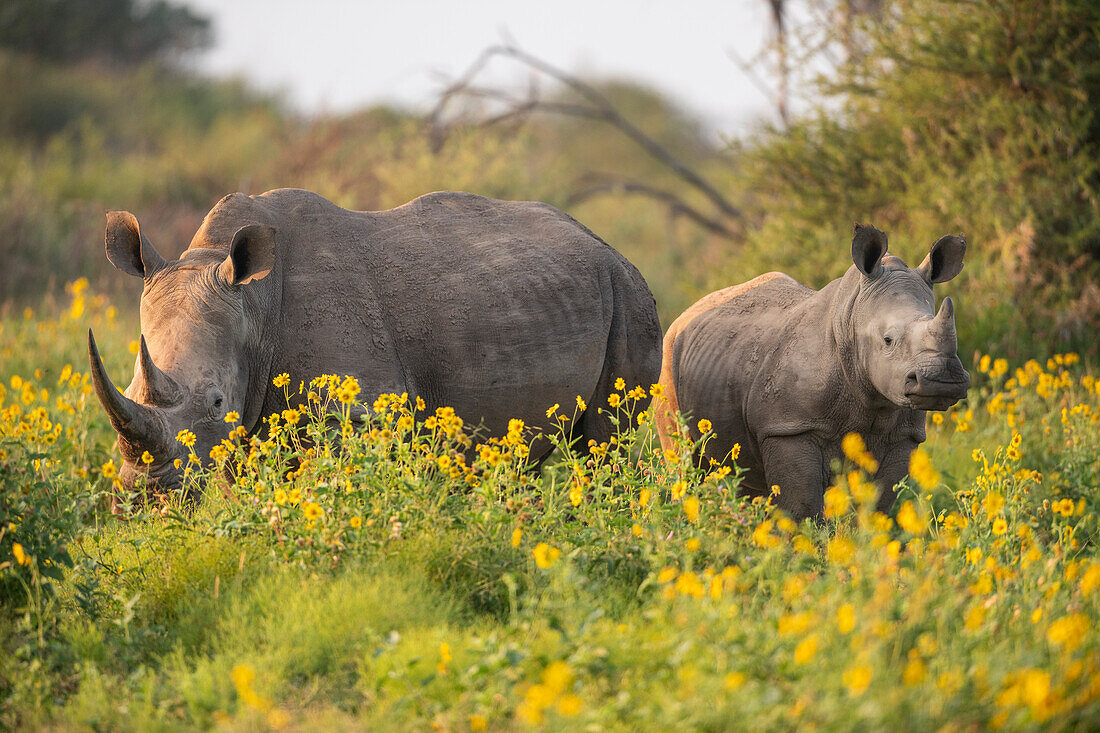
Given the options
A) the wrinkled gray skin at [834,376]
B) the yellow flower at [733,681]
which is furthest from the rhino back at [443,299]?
the yellow flower at [733,681]

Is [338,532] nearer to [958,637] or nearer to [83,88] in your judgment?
[958,637]

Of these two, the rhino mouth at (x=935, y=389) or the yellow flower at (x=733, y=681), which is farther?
the rhino mouth at (x=935, y=389)

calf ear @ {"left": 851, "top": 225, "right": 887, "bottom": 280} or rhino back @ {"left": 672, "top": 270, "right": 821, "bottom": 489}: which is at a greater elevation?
calf ear @ {"left": 851, "top": 225, "right": 887, "bottom": 280}

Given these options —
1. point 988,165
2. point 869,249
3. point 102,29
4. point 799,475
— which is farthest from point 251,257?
point 102,29

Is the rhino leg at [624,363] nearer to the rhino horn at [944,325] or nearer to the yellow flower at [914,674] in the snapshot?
the rhino horn at [944,325]

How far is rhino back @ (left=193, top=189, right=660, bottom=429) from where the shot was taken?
555cm

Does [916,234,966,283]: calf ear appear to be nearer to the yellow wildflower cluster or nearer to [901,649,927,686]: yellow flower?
[901,649,927,686]: yellow flower

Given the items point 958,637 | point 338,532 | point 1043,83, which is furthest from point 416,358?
point 1043,83

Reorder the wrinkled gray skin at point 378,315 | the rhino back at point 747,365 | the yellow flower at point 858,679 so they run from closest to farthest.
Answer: the yellow flower at point 858,679
the wrinkled gray skin at point 378,315
the rhino back at point 747,365

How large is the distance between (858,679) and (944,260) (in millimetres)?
3743

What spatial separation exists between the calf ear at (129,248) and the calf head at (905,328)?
3342 mm

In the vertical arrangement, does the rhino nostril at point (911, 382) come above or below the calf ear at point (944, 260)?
below

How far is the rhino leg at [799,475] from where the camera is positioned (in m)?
5.95

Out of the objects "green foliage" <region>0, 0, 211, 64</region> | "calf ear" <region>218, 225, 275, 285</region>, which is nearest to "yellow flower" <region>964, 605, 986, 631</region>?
"calf ear" <region>218, 225, 275, 285</region>
